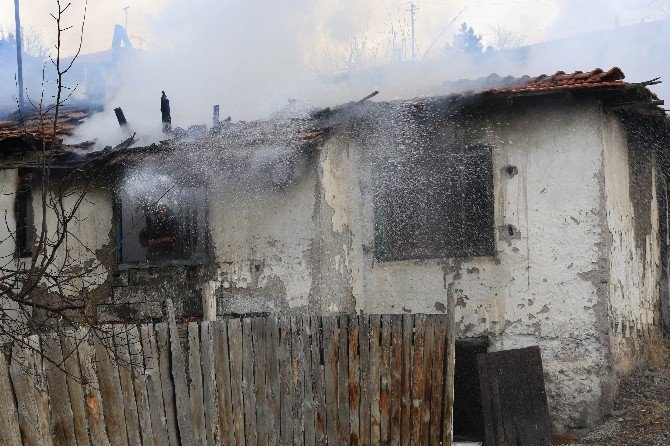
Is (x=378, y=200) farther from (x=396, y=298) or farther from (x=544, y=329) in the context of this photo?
(x=544, y=329)

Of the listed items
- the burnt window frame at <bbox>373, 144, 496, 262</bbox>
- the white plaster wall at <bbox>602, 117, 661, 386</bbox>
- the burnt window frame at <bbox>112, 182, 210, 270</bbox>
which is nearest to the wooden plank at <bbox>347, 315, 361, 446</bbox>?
the burnt window frame at <bbox>373, 144, 496, 262</bbox>

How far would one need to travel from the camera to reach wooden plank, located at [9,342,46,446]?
5.55 m

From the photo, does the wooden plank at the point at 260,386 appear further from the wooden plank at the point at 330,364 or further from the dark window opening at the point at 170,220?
the dark window opening at the point at 170,220

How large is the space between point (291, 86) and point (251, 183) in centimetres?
358

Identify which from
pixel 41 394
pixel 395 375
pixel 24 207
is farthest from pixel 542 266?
pixel 24 207

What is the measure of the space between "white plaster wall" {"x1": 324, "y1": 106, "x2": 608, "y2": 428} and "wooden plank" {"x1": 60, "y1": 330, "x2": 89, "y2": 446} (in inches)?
185

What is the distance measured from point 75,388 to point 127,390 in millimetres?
377

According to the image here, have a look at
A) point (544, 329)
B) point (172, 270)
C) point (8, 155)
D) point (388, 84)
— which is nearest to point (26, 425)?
point (172, 270)

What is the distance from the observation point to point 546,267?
31.6 ft

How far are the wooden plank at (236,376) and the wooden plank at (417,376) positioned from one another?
1421mm

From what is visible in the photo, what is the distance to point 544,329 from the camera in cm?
960

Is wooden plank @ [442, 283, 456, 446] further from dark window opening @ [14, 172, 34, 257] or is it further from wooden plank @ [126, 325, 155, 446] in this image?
dark window opening @ [14, 172, 34, 257]

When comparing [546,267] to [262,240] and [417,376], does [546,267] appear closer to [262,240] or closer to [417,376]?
[262,240]

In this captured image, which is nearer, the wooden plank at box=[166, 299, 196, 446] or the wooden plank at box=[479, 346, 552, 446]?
the wooden plank at box=[166, 299, 196, 446]
